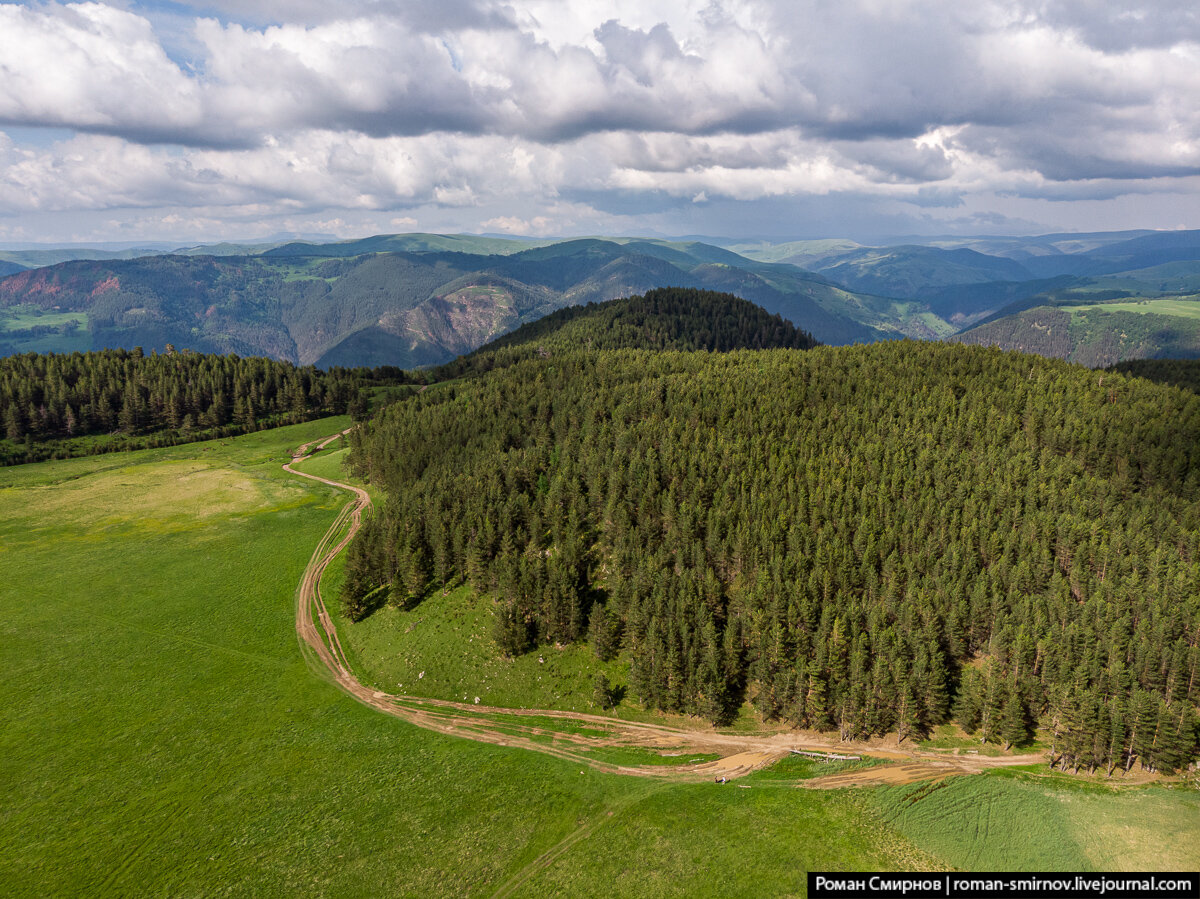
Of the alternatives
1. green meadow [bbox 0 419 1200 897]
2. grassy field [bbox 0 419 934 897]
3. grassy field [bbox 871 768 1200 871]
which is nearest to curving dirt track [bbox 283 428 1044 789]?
green meadow [bbox 0 419 1200 897]

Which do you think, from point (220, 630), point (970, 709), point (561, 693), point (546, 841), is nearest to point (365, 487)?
point (220, 630)

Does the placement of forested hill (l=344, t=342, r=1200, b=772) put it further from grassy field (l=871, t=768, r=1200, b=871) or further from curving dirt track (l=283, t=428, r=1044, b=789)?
grassy field (l=871, t=768, r=1200, b=871)

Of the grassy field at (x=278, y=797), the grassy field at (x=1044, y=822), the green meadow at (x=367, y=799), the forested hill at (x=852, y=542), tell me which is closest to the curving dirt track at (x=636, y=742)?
the green meadow at (x=367, y=799)

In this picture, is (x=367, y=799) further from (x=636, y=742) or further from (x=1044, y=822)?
(x=1044, y=822)

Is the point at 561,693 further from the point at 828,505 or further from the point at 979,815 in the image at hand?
the point at 828,505

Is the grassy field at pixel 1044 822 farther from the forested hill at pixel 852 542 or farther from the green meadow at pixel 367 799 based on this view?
the forested hill at pixel 852 542
